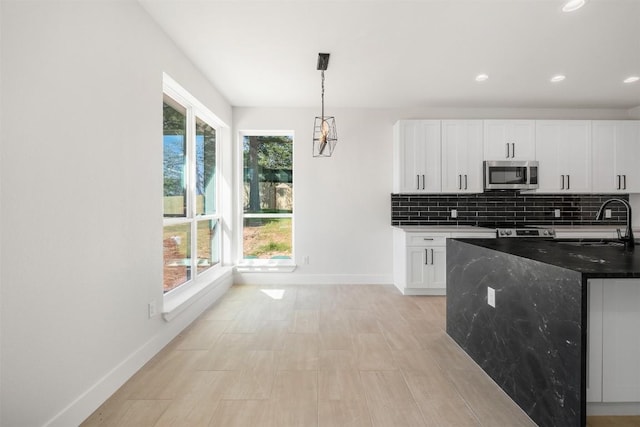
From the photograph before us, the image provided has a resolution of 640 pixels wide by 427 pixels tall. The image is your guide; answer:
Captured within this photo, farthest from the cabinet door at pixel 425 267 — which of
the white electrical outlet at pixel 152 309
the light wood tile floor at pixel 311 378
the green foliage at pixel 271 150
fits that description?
the white electrical outlet at pixel 152 309

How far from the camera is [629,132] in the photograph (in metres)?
4.45

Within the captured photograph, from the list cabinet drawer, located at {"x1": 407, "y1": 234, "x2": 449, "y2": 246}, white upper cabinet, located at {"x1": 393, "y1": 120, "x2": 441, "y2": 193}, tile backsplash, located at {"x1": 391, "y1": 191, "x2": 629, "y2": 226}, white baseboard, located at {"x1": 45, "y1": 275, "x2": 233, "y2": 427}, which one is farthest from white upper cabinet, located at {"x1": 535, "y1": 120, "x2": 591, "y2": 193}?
white baseboard, located at {"x1": 45, "y1": 275, "x2": 233, "y2": 427}

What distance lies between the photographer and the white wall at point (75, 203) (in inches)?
54.7

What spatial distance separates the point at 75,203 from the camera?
173cm

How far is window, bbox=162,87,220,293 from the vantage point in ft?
10.2

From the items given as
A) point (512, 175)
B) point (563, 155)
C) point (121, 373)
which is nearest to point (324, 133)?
point (121, 373)

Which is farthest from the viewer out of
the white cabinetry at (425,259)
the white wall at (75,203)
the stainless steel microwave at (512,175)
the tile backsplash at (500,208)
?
the tile backsplash at (500,208)

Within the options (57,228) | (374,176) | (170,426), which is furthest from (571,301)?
(374,176)

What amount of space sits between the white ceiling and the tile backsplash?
1349mm

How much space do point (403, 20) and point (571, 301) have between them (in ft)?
7.23

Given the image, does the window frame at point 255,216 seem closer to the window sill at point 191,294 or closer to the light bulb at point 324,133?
the window sill at point 191,294

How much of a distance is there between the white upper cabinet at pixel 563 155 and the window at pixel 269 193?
350 centimetres

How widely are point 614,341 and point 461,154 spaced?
3.19m

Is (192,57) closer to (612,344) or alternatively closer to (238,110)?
(238,110)
